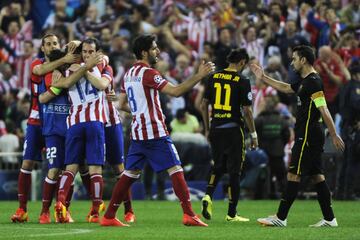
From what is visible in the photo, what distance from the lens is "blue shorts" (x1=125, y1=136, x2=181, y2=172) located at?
44.2 feet

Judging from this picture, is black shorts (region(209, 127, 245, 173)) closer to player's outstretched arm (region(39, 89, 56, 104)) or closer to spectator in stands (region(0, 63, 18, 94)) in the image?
player's outstretched arm (region(39, 89, 56, 104))

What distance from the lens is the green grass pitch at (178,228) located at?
40.2 feet

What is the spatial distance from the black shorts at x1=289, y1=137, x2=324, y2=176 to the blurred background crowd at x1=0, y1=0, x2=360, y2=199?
814cm

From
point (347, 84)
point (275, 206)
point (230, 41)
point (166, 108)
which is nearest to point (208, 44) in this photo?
point (230, 41)

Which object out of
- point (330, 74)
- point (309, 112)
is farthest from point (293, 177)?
point (330, 74)

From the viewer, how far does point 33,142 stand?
15086mm

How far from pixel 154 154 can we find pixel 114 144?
64.2 inches

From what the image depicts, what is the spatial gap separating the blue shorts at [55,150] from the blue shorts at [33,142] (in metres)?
0.33

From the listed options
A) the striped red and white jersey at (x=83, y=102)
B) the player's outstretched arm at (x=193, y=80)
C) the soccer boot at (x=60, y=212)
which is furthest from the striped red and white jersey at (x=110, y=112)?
the player's outstretched arm at (x=193, y=80)

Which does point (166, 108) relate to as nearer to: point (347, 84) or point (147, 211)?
point (347, 84)

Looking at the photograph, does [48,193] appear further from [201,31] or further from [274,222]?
[201,31]


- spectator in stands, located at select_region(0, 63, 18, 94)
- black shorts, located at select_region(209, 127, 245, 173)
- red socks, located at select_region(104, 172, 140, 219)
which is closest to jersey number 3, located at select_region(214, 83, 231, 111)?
black shorts, located at select_region(209, 127, 245, 173)

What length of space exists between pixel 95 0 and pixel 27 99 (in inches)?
214

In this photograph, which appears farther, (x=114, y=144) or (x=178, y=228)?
(x=114, y=144)
